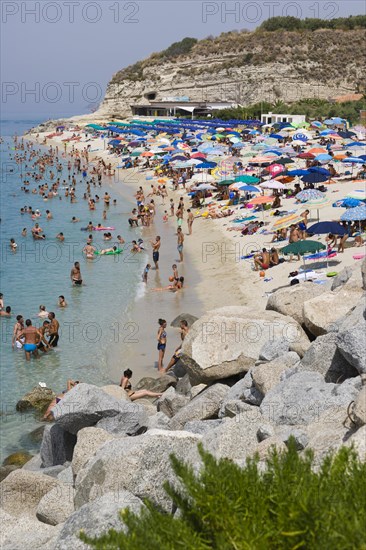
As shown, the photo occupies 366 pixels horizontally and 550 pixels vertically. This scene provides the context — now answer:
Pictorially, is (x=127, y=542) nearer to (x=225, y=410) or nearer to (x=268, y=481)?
(x=268, y=481)

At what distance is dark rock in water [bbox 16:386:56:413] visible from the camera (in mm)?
14148

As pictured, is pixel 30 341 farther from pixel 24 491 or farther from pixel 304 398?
pixel 304 398

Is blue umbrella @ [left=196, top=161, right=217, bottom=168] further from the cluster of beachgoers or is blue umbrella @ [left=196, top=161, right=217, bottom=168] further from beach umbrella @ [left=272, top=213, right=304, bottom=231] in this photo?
beach umbrella @ [left=272, top=213, right=304, bottom=231]

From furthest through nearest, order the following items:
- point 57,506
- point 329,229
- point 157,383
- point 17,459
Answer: point 329,229 < point 157,383 < point 17,459 < point 57,506

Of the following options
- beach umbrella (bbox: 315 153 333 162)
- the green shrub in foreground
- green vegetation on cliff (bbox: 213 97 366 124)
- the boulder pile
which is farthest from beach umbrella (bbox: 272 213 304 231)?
green vegetation on cliff (bbox: 213 97 366 124)

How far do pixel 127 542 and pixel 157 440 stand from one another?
3609 mm

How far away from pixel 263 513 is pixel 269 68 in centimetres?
9466

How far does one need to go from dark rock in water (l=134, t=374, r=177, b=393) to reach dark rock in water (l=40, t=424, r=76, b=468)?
10.7ft

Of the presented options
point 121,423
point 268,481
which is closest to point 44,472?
point 121,423

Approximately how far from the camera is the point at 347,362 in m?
9.79

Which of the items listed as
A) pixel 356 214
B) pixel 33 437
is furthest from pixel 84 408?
pixel 356 214

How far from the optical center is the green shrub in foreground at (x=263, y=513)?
13.6 ft

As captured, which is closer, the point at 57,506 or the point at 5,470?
the point at 57,506

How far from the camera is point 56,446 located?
10.9 metres
